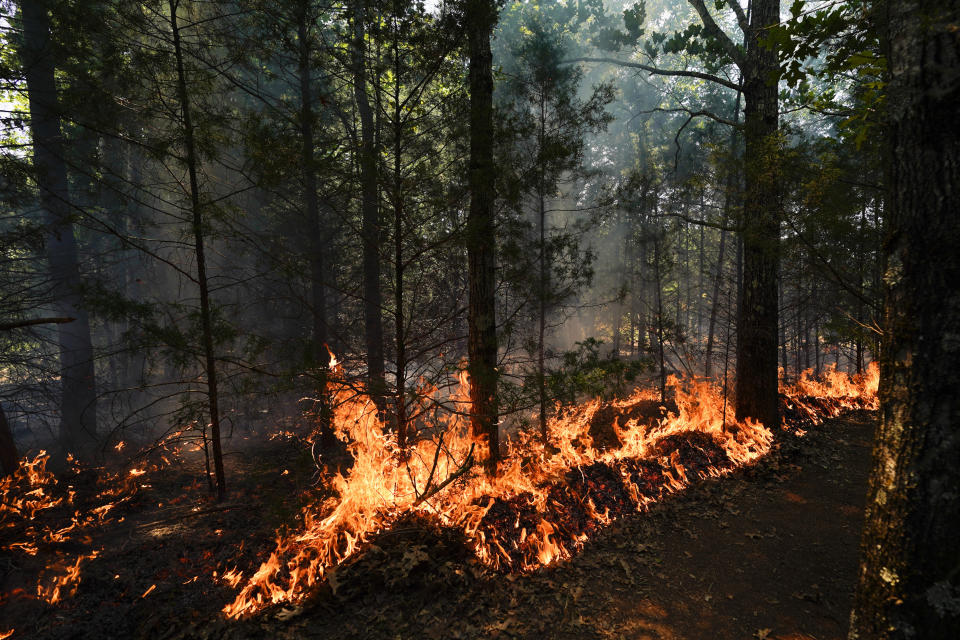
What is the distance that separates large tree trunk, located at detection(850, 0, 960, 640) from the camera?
2436 mm

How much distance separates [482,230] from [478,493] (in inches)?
148

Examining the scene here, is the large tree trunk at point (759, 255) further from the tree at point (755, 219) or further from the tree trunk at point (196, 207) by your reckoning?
the tree trunk at point (196, 207)

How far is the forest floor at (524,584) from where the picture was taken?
12.5 feet

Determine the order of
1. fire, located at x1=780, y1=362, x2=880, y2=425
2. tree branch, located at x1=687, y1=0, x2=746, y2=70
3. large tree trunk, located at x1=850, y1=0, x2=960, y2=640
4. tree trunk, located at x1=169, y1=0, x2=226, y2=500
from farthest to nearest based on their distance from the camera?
1. fire, located at x1=780, y1=362, x2=880, y2=425
2. tree branch, located at x1=687, y1=0, x2=746, y2=70
3. tree trunk, located at x1=169, y1=0, x2=226, y2=500
4. large tree trunk, located at x1=850, y1=0, x2=960, y2=640

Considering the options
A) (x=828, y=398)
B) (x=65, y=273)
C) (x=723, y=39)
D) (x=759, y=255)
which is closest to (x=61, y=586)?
(x=65, y=273)

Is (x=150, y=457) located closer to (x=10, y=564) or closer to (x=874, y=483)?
(x=10, y=564)

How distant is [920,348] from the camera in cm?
254

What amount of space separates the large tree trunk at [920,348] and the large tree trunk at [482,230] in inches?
143

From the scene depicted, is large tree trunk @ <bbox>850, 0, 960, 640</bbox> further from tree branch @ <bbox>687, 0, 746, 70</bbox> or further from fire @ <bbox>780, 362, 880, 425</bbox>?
fire @ <bbox>780, 362, 880, 425</bbox>

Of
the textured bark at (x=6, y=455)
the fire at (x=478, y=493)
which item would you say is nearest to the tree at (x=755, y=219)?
the fire at (x=478, y=493)

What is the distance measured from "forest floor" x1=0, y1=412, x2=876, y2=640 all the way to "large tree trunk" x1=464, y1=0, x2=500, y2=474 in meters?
1.86

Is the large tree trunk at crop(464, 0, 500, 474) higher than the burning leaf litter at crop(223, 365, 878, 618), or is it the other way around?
the large tree trunk at crop(464, 0, 500, 474)

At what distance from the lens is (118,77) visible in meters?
5.92

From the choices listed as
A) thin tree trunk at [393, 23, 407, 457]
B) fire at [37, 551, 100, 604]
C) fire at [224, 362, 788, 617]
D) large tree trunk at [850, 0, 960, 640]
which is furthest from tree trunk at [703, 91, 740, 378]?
fire at [37, 551, 100, 604]
